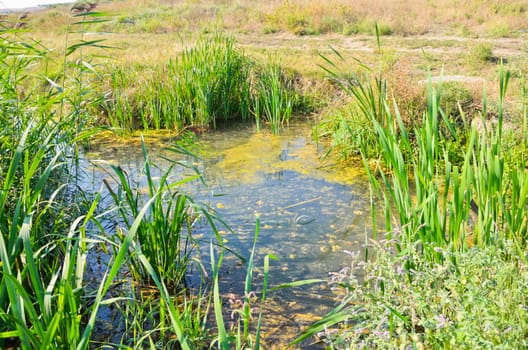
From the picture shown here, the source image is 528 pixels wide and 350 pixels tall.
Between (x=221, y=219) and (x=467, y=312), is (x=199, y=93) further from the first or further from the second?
(x=467, y=312)

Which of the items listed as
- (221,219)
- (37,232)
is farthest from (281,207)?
(37,232)

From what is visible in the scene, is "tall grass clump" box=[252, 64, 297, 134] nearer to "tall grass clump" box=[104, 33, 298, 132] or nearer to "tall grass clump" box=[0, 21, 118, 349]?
"tall grass clump" box=[104, 33, 298, 132]

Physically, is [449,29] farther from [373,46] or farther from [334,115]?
[334,115]

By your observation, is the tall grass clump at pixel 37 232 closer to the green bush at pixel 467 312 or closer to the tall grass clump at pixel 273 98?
the green bush at pixel 467 312

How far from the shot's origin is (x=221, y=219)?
2.63 meters

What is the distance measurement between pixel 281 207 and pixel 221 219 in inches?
44.4

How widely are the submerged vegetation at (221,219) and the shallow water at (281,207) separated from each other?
12 cm

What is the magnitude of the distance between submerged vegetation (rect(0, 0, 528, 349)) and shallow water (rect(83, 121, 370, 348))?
12cm

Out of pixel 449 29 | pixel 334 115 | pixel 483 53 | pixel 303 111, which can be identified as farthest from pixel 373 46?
pixel 334 115

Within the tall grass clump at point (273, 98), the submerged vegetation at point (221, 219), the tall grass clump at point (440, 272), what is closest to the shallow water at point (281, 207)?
the submerged vegetation at point (221, 219)

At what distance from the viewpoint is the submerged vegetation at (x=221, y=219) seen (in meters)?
1.53

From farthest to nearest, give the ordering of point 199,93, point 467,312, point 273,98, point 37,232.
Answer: point 199,93 < point 273,98 < point 37,232 < point 467,312

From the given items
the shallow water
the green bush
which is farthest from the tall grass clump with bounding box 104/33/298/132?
the green bush

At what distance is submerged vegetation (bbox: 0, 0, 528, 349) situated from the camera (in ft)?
5.02
